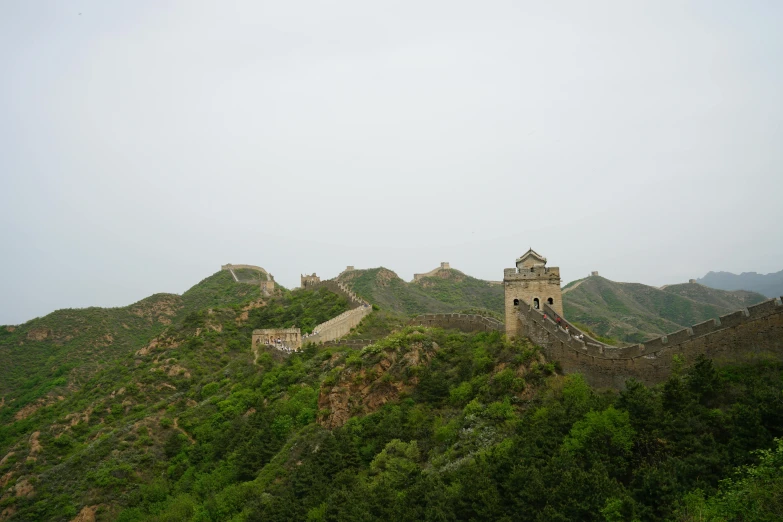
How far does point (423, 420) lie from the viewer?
26938 millimetres

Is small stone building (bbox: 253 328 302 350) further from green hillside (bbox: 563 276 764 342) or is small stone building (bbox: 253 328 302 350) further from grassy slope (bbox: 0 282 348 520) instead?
green hillside (bbox: 563 276 764 342)

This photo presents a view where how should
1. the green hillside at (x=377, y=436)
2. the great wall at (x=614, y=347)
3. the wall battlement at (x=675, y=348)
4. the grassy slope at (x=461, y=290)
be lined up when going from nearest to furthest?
1. the green hillside at (x=377, y=436)
2. the wall battlement at (x=675, y=348)
3. the great wall at (x=614, y=347)
4. the grassy slope at (x=461, y=290)

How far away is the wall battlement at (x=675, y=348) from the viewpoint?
56.0 feet

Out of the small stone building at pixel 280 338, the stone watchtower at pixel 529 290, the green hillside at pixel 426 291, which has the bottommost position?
the small stone building at pixel 280 338

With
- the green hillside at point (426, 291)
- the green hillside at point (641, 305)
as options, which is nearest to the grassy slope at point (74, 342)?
the green hillside at point (426, 291)

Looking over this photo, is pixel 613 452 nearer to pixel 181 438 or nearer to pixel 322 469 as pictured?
pixel 322 469

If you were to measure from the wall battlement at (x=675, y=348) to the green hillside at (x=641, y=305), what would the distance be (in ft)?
118

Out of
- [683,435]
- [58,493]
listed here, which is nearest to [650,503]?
[683,435]

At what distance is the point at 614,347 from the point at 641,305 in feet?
221

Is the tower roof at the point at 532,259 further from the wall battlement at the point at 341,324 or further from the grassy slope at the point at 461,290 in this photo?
the grassy slope at the point at 461,290

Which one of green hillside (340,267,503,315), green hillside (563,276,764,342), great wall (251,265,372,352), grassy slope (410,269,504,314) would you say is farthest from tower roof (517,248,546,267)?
grassy slope (410,269,504,314)

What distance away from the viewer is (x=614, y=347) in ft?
69.5

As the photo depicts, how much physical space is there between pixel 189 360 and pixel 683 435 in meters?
45.4

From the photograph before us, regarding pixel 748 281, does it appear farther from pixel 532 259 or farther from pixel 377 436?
pixel 377 436
